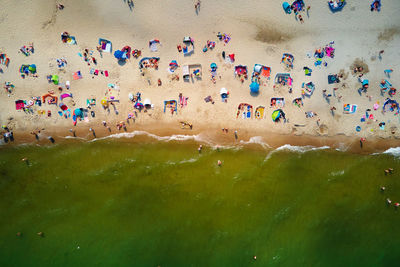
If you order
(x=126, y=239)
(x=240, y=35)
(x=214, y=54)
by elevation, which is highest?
(x=240, y=35)

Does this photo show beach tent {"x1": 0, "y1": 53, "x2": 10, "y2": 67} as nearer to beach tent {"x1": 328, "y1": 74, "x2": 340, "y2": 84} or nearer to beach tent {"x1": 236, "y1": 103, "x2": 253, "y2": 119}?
beach tent {"x1": 236, "y1": 103, "x2": 253, "y2": 119}

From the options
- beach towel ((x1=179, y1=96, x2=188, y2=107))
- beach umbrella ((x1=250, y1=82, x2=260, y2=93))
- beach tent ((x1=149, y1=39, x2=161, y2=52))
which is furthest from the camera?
beach towel ((x1=179, y1=96, x2=188, y2=107))

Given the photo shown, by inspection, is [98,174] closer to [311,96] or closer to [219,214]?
[219,214]

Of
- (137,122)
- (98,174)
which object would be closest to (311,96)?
(137,122)

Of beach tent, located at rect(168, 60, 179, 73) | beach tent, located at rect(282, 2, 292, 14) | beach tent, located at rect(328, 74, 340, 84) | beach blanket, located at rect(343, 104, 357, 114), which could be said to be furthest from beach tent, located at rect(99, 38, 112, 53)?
beach blanket, located at rect(343, 104, 357, 114)

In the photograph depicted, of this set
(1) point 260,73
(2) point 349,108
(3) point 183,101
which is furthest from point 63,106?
(2) point 349,108

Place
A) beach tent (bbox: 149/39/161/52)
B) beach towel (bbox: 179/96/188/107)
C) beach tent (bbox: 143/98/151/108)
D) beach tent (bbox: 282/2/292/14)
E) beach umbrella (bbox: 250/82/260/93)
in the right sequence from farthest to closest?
beach towel (bbox: 179/96/188/107), beach tent (bbox: 143/98/151/108), beach tent (bbox: 149/39/161/52), beach umbrella (bbox: 250/82/260/93), beach tent (bbox: 282/2/292/14)

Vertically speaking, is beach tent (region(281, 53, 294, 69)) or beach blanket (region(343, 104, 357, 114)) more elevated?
beach tent (region(281, 53, 294, 69))
